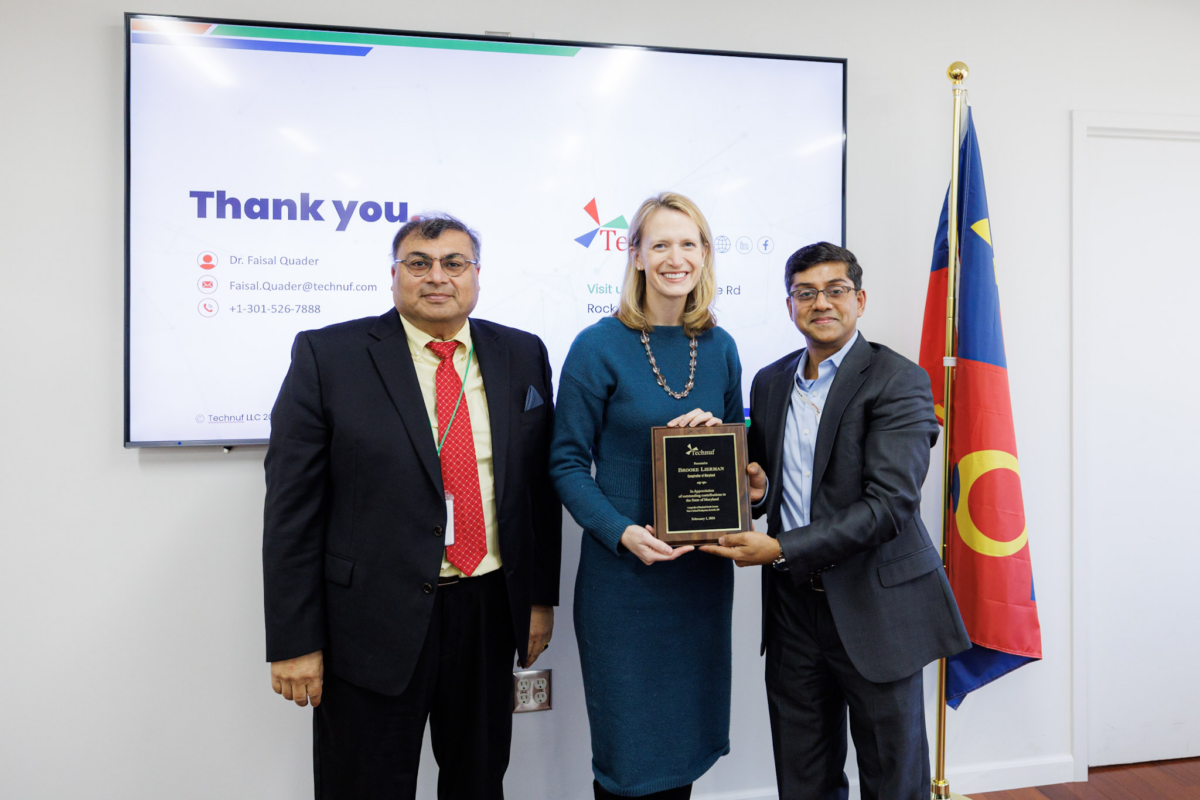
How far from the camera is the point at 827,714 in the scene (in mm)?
1646

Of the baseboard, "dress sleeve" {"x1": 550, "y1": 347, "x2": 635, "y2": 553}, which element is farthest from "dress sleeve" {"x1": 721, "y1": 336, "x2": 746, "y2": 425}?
the baseboard

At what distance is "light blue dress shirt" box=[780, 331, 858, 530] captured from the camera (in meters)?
1.60

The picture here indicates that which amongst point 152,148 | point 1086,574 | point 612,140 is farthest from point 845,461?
point 152,148

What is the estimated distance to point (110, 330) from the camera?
1.99 metres

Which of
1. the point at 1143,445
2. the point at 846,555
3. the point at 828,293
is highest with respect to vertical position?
the point at 828,293

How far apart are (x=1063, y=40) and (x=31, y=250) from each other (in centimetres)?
358

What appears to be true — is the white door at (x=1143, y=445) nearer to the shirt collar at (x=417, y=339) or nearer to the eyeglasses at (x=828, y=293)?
the eyeglasses at (x=828, y=293)

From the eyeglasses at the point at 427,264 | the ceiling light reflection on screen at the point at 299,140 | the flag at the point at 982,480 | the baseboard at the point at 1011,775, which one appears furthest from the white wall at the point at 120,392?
the eyeglasses at the point at 427,264

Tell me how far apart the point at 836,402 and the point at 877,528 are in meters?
0.30

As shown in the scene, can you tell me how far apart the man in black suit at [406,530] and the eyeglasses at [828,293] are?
2.34ft

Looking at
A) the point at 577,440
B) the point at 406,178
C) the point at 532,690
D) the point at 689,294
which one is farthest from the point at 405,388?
the point at 532,690

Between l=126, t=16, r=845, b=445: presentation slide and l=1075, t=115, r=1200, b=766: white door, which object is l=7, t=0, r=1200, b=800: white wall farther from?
l=1075, t=115, r=1200, b=766: white door

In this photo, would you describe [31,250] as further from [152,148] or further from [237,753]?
[237,753]

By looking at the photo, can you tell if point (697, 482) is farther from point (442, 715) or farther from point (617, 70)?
point (617, 70)
